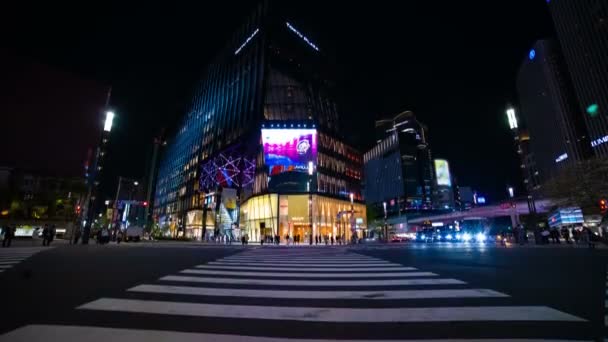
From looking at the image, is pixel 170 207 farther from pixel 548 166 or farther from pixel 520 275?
pixel 548 166

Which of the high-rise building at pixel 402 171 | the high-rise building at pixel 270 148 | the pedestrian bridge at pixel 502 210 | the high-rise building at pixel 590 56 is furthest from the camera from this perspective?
the high-rise building at pixel 402 171

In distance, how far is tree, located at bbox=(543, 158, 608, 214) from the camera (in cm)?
2586

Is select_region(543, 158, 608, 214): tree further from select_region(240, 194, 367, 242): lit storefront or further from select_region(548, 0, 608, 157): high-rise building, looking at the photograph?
select_region(548, 0, 608, 157): high-rise building

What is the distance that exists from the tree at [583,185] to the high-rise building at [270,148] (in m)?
30.1

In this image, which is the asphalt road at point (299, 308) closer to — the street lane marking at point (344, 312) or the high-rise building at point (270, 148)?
the street lane marking at point (344, 312)

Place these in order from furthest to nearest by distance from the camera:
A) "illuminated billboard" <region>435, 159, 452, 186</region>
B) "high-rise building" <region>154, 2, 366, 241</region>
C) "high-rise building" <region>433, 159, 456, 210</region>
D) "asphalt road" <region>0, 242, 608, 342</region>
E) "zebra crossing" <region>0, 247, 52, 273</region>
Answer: "illuminated billboard" <region>435, 159, 452, 186</region> → "high-rise building" <region>433, 159, 456, 210</region> → "high-rise building" <region>154, 2, 366, 241</region> → "zebra crossing" <region>0, 247, 52, 273</region> → "asphalt road" <region>0, 242, 608, 342</region>

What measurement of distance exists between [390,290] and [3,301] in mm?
7668

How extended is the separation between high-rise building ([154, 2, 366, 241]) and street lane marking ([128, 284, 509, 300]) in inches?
1348

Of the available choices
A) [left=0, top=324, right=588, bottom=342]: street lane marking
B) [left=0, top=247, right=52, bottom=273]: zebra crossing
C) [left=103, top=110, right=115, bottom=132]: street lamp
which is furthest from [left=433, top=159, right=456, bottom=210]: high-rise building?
[left=0, top=324, right=588, bottom=342]: street lane marking

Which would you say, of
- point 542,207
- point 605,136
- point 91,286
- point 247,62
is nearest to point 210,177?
point 247,62

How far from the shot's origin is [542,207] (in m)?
46.4

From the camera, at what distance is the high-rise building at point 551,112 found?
76.1 metres

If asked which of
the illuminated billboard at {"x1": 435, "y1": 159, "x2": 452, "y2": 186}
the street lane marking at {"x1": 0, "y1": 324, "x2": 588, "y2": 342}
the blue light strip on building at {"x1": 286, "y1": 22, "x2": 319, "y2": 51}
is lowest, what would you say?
the street lane marking at {"x1": 0, "y1": 324, "x2": 588, "y2": 342}

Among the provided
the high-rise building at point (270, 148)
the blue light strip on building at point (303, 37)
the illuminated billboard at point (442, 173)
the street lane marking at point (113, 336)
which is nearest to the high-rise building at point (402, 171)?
the illuminated billboard at point (442, 173)
